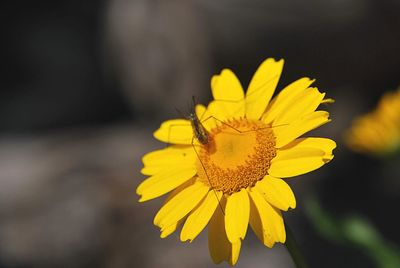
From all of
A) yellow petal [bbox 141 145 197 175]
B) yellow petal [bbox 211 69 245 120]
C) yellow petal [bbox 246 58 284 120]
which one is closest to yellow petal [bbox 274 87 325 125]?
yellow petal [bbox 246 58 284 120]

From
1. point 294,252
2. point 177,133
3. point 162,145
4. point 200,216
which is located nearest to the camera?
point 294,252

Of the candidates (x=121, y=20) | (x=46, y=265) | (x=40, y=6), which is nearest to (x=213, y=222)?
(x=46, y=265)

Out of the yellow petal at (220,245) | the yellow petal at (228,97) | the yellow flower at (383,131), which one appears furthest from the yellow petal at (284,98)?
the yellow flower at (383,131)

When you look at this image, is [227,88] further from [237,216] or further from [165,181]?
[237,216]

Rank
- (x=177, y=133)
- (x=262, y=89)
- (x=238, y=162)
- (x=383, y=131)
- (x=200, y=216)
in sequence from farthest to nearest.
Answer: (x=383, y=131) < (x=177, y=133) < (x=262, y=89) < (x=238, y=162) < (x=200, y=216)

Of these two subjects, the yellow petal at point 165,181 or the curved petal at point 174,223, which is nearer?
the curved petal at point 174,223

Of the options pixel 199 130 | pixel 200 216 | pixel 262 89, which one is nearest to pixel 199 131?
pixel 199 130

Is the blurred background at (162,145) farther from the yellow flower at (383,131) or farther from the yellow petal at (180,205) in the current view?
the yellow petal at (180,205)
